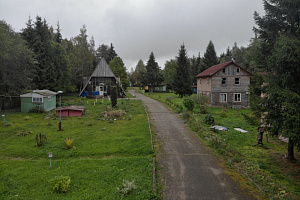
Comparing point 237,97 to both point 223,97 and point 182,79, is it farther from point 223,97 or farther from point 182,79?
point 182,79

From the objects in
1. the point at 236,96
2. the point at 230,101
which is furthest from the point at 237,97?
the point at 230,101

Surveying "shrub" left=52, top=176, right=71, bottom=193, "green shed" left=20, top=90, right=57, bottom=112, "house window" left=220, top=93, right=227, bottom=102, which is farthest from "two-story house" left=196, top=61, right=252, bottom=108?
"shrub" left=52, top=176, right=71, bottom=193

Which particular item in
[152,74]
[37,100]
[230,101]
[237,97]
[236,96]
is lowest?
[230,101]

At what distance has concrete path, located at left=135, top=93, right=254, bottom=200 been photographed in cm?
735

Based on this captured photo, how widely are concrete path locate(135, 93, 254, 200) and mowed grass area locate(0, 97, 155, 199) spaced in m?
0.83

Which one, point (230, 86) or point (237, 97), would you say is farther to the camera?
point (237, 97)

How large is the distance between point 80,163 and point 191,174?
5.44 metres

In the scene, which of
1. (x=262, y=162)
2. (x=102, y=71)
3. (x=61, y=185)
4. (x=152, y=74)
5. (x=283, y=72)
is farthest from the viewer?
(x=152, y=74)

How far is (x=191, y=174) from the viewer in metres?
8.92

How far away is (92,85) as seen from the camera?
4525 cm

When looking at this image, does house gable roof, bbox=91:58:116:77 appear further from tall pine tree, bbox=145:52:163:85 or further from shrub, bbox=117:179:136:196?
shrub, bbox=117:179:136:196

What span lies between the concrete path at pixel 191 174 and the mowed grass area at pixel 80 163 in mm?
826

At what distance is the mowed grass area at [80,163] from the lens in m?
7.32

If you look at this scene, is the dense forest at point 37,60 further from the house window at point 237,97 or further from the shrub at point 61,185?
the house window at point 237,97
